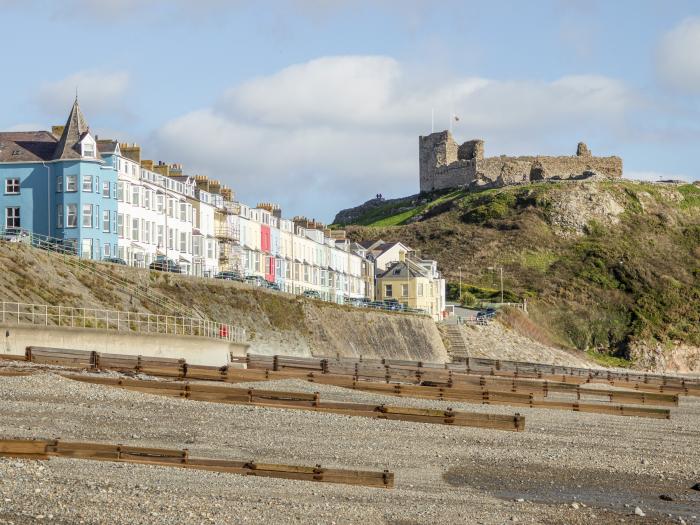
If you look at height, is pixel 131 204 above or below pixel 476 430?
above

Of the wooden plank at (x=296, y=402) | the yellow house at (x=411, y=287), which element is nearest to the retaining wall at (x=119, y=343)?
the wooden plank at (x=296, y=402)

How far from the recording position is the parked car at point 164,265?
68.6 meters

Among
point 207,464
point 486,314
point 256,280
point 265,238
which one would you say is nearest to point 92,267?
point 256,280

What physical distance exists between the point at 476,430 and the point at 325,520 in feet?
51.4

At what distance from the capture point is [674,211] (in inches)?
6225

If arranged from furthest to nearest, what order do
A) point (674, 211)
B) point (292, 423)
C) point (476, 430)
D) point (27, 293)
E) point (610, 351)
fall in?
point (674, 211) < point (610, 351) < point (27, 293) < point (476, 430) < point (292, 423)

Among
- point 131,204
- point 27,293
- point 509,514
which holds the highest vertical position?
point 131,204

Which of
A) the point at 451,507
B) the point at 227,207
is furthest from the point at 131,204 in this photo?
the point at 451,507

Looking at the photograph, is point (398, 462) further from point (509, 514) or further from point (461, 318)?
point (461, 318)

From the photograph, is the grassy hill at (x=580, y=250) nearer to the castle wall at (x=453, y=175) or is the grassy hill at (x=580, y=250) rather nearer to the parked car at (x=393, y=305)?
the castle wall at (x=453, y=175)

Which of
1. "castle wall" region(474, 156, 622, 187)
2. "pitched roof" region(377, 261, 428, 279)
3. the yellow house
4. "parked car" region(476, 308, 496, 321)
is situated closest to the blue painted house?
the yellow house

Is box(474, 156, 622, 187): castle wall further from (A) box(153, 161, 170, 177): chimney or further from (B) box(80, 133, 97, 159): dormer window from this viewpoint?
(B) box(80, 133, 97, 159): dormer window

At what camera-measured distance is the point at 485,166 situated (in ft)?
556

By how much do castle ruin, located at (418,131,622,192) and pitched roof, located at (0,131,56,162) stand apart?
102 metres
